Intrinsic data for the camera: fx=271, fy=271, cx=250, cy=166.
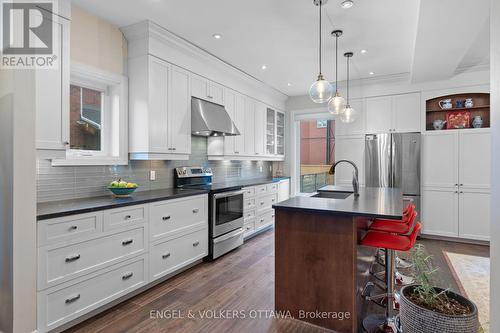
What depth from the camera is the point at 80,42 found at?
8.84 ft

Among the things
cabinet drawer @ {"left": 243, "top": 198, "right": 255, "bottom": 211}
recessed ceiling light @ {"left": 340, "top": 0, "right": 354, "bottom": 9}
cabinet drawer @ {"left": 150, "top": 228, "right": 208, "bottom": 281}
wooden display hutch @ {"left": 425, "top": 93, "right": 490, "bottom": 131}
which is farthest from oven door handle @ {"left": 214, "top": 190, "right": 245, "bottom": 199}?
wooden display hutch @ {"left": 425, "top": 93, "right": 490, "bottom": 131}

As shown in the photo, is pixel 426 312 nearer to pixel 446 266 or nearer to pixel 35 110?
pixel 446 266

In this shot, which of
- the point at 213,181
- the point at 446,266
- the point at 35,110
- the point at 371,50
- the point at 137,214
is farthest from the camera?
the point at 213,181

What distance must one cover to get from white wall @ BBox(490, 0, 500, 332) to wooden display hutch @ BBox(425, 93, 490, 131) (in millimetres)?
4537

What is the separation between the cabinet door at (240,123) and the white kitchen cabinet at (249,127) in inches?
2.8

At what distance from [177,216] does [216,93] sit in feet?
6.63

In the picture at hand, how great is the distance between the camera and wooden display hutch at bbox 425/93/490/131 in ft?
14.7

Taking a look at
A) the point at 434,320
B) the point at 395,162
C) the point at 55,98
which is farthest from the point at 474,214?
the point at 55,98

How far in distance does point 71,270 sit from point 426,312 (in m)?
2.41

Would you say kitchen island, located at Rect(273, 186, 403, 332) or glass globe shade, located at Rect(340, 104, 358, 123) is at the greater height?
glass globe shade, located at Rect(340, 104, 358, 123)

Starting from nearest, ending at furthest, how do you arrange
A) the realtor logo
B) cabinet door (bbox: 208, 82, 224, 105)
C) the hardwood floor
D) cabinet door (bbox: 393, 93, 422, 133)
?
the realtor logo, the hardwood floor, cabinet door (bbox: 208, 82, 224, 105), cabinet door (bbox: 393, 93, 422, 133)

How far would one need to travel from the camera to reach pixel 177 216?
303cm

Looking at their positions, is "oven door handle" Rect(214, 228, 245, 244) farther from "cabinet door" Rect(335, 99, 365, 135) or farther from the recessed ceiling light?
the recessed ceiling light

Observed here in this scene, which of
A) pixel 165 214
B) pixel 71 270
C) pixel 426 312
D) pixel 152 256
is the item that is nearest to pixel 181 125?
pixel 165 214
